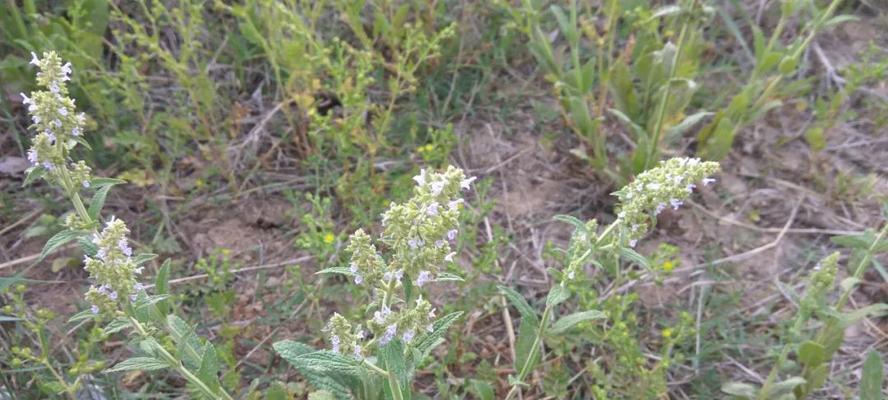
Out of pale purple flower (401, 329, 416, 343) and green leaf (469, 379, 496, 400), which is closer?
pale purple flower (401, 329, 416, 343)

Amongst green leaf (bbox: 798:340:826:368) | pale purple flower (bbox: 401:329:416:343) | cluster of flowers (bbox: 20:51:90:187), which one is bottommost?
green leaf (bbox: 798:340:826:368)

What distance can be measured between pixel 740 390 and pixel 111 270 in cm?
226

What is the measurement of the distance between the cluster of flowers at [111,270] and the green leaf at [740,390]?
7.12 ft

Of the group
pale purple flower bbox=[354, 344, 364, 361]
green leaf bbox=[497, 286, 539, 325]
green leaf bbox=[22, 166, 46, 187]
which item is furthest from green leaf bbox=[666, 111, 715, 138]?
green leaf bbox=[22, 166, 46, 187]

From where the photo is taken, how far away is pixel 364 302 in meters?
2.98

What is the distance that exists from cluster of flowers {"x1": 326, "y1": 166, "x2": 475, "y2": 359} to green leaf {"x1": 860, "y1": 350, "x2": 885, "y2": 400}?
5.73 feet

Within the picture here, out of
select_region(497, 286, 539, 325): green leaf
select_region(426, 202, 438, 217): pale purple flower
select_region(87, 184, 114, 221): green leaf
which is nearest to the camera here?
select_region(426, 202, 438, 217): pale purple flower

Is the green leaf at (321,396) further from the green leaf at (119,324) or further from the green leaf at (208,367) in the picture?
the green leaf at (119,324)

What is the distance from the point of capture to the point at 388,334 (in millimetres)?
1810

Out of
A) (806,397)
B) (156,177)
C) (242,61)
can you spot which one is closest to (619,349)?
(806,397)

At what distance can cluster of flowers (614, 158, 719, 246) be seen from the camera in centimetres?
195

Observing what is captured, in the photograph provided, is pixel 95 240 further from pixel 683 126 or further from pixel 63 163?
pixel 683 126

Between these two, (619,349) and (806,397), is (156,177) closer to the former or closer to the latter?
(619,349)

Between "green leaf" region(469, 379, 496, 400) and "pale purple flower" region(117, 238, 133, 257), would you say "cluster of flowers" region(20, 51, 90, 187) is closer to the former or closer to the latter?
"pale purple flower" region(117, 238, 133, 257)
